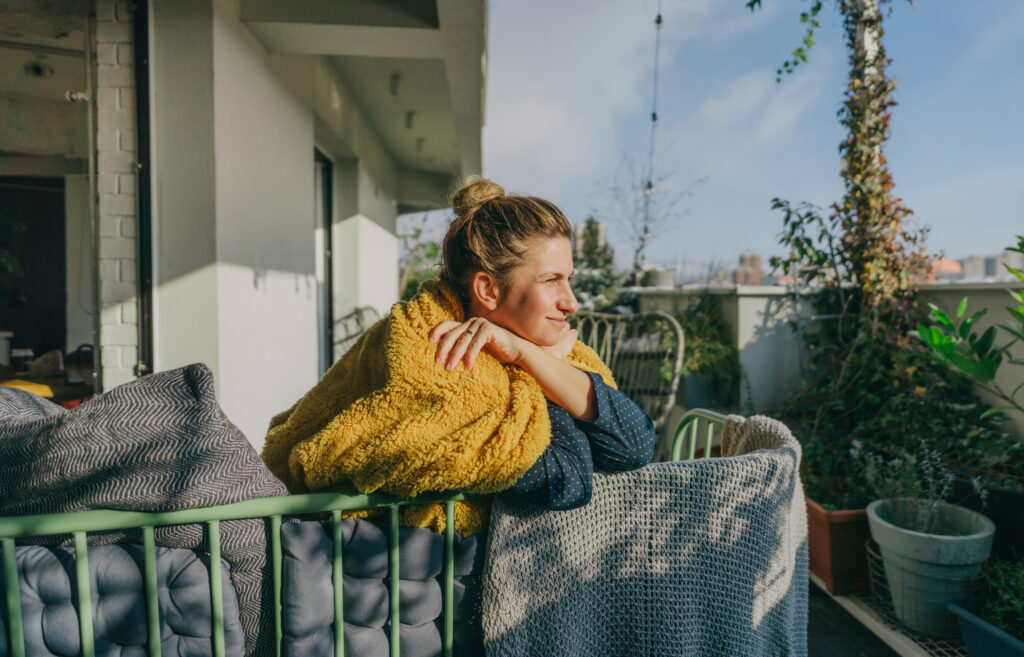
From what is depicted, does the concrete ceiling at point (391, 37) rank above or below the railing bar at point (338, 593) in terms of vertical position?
above

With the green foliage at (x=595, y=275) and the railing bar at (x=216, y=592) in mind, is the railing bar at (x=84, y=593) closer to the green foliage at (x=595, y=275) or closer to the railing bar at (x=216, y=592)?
the railing bar at (x=216, y=592)

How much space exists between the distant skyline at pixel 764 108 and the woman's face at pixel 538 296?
0.20 meters

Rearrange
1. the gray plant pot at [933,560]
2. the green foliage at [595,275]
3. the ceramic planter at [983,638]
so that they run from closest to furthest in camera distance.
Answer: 1. the ceramic planter at [983,638]
2. the gray plant pot at [933,560]
3. the green foliage at [595,275]

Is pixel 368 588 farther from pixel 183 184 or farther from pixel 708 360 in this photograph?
pixel 708 360

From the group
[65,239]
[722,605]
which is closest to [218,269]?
[65,239]

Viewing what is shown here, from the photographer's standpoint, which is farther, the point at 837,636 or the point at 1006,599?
the point at 837,636

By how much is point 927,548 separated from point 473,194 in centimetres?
213

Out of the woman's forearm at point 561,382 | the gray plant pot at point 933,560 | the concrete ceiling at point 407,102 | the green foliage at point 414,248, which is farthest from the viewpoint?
the green foliage at point 414,248

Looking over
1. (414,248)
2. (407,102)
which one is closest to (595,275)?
(407,102)

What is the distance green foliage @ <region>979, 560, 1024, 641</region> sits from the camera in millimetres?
1927

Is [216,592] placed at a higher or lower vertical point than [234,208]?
lower

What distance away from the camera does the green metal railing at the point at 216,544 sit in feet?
2.94

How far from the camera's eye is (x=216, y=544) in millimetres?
951

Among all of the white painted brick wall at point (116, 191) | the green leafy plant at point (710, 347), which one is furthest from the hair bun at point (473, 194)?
the green leafy plant at point (710, 347)
